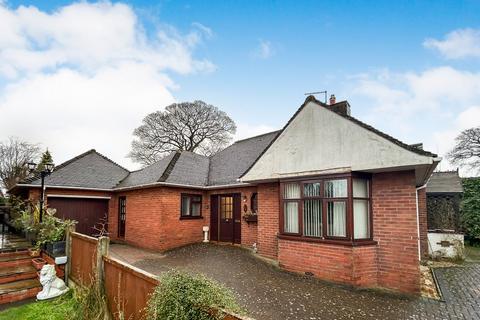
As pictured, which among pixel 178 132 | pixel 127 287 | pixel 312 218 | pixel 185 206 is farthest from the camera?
pixel 178 132

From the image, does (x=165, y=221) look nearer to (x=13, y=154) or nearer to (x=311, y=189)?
(x=311, y=189)

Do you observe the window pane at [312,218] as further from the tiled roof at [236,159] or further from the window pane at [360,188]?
the tiled roof at [236,159]

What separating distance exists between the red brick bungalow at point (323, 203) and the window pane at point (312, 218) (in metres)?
0.03

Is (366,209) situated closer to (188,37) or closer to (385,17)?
(385,17)

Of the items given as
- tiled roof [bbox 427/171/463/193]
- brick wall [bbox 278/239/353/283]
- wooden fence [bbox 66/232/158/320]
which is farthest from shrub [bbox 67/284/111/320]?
tiled roof [bbox 427/171/463/193]

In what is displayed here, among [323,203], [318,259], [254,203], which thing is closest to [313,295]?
[318,259]

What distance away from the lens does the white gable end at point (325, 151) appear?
649cm

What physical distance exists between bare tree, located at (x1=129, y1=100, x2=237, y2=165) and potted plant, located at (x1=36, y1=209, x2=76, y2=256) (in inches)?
727

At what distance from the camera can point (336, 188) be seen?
23.9ft

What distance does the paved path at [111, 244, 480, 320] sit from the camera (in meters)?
5.10

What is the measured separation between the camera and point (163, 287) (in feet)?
9.62

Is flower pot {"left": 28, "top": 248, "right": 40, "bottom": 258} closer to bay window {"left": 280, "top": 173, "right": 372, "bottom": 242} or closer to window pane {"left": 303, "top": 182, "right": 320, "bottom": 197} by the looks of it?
bay window {"left": 280, "top": 173, "right": 372, "bottom": 242}

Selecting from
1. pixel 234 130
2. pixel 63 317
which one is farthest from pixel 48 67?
pixel 234 130

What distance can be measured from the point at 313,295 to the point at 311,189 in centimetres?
287
